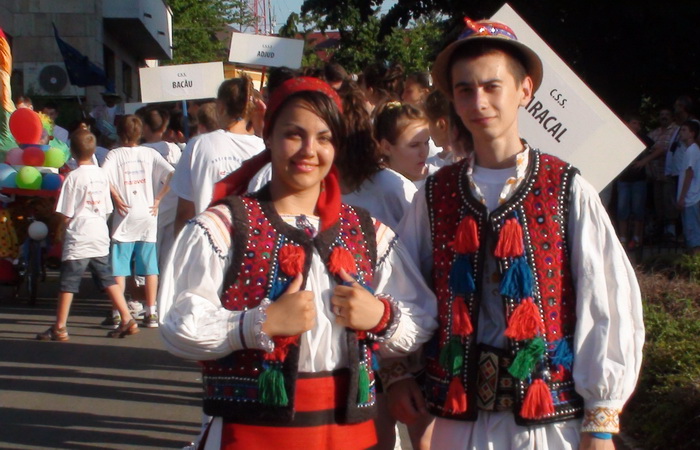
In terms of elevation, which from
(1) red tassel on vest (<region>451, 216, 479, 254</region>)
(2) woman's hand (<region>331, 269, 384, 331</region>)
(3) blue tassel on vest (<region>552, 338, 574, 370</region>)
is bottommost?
(3) blue tassel on vest (<region>552, 338, 574, 370</region>)

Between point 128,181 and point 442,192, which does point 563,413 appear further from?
point 128,181

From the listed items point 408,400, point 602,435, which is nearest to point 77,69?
point 408,400

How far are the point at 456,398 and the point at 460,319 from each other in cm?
23

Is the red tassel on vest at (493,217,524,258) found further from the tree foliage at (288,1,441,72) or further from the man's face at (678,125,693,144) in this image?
the tree foliage at (288,1,441,72)

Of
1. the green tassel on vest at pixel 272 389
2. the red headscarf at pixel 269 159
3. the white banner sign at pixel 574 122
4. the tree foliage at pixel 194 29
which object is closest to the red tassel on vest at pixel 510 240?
the red headscarf at pixel 269 159

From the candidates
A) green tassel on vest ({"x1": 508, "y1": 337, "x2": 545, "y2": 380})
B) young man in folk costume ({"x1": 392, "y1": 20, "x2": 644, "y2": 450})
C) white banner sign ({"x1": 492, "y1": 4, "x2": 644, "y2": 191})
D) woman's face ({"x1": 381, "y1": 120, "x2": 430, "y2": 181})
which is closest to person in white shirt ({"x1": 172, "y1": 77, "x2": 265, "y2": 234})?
woman's face ({"x1": 381, "y1": 120, "x2": 430, "y2": 181})

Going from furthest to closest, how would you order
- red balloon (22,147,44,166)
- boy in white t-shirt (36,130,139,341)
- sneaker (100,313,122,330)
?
1. red balloon (22,147,44,166)
2. sneaker (100,313,122,330)
3. boy in white t-shirt (36,130,139,341)

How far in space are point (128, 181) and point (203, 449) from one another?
7.01 m

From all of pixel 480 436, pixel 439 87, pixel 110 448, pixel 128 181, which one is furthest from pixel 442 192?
pixel 128 181

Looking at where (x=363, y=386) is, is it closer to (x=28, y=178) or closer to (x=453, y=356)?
(x=453, y=356)

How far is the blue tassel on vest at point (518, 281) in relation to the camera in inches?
114

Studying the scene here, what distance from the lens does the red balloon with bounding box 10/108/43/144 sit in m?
11.2

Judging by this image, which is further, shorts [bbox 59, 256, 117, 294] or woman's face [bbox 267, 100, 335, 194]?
shorts [bbox 59, 256, 117, 294]

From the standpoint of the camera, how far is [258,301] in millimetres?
2842
